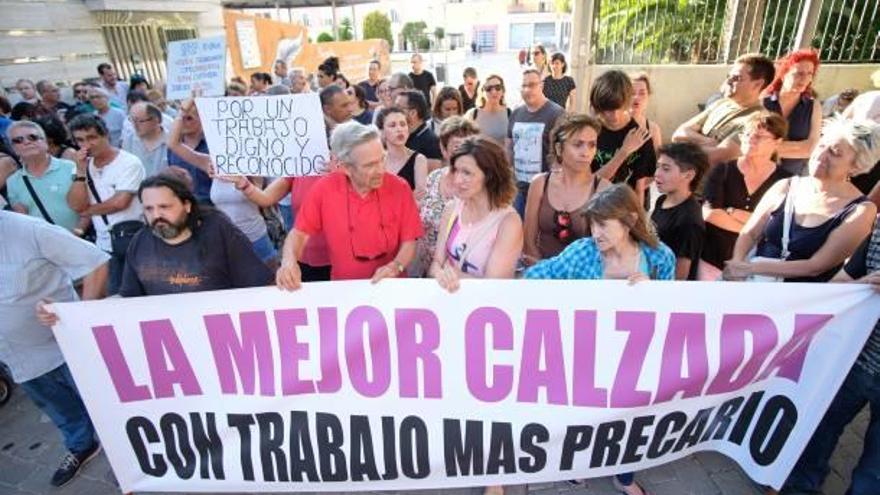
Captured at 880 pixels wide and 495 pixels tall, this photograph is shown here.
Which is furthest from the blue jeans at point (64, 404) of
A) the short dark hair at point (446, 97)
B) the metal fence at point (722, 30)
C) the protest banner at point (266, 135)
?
the metal fence at point (722, 30)

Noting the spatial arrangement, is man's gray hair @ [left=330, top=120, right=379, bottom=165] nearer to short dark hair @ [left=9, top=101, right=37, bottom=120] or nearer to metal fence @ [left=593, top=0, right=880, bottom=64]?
short dark hair @ [left=9, top=101, right=37, bottom=120]

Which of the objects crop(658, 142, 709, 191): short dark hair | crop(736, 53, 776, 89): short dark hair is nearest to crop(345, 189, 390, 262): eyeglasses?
crop(658, 142, 709, 191): short dark hair

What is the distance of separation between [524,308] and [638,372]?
0.61 m

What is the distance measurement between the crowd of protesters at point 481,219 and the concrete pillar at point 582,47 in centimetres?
518

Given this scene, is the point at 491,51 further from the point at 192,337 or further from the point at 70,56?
the point at 192,337

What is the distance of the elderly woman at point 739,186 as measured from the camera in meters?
2.90

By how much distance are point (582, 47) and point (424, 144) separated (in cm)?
583

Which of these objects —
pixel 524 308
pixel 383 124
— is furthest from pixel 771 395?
pixel 383 124

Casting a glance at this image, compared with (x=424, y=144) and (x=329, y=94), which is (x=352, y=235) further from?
(x=329, y=94)

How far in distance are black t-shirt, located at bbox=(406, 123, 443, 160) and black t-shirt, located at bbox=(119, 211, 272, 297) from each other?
1.86m

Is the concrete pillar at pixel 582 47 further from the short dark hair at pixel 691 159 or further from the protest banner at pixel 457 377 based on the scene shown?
the protest banner at pixel 457 377

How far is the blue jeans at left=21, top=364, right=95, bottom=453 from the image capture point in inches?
108

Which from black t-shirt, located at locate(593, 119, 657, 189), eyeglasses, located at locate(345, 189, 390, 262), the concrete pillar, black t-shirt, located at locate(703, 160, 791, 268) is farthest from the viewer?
the concrete pillar

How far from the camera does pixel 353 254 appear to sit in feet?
8.81
